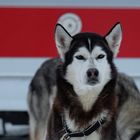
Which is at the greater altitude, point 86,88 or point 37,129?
point 86,88

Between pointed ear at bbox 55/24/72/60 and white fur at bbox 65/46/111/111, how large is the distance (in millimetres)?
132

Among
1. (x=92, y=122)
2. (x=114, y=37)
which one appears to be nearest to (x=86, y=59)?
(x=114, y=37)

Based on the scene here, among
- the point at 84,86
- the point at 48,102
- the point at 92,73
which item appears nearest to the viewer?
the point at 92,73

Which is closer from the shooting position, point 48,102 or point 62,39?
point 62,39

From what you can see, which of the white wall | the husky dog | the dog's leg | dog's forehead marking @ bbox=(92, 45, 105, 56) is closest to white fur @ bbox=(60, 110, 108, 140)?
the husky dog

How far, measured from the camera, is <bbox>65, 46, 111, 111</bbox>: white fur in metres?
5.39

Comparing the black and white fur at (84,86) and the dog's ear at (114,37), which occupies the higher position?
the dog's ear at (114,37)

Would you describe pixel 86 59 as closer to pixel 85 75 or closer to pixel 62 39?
pixel 85 75

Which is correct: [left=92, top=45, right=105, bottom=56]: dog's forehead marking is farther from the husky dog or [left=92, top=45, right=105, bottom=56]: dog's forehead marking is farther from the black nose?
the black nose

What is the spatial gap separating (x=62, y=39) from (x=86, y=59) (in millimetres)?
251

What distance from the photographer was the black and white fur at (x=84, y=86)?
214 inches

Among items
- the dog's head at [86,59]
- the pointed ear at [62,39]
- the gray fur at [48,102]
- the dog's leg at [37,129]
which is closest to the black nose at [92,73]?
the dog's head at [86,59]

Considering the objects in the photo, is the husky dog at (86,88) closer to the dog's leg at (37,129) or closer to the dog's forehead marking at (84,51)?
the dog's forehead marking at (84,51)

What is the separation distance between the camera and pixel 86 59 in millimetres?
5418
